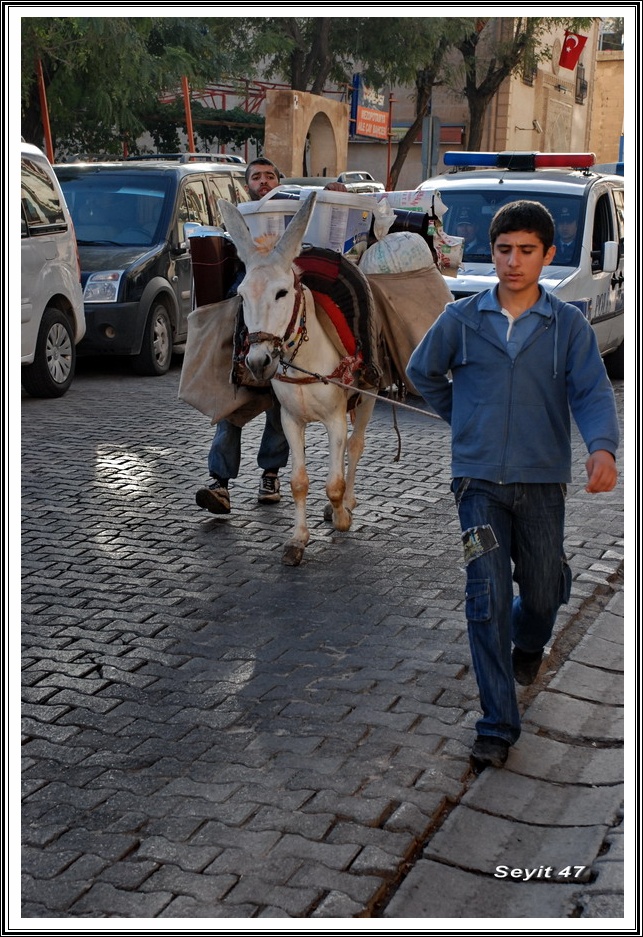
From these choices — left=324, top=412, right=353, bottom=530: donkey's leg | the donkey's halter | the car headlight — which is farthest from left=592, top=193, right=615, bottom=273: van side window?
the donkey's halter

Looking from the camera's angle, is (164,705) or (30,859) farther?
(164,705)

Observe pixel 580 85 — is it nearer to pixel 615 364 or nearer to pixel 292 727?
pixel 615 364

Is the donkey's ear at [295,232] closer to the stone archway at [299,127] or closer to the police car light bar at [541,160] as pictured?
the police car light bar at [541,160]

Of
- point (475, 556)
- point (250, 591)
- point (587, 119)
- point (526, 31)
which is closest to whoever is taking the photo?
point (475, 556)

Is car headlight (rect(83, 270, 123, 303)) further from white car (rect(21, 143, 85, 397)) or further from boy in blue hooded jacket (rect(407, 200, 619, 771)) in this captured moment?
boy in blue hooded jacket (rect(407, 200, 619, 771))

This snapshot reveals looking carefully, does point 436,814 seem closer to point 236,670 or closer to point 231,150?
point 236,670

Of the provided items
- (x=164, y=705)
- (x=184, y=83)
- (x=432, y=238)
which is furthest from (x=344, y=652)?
(x=184, y=83)

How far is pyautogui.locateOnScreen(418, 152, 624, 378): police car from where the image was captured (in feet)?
41.7

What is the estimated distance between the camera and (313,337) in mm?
6895

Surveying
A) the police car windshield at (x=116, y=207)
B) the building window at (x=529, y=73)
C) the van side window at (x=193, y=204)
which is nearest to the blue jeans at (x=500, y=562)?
the police car windshield at (x=116, y=207)

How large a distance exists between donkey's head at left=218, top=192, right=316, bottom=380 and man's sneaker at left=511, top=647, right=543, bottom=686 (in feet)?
6.52

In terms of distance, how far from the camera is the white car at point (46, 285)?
12.2m

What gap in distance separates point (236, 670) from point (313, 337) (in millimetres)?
2192

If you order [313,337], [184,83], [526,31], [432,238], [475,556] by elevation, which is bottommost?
[475,556]
